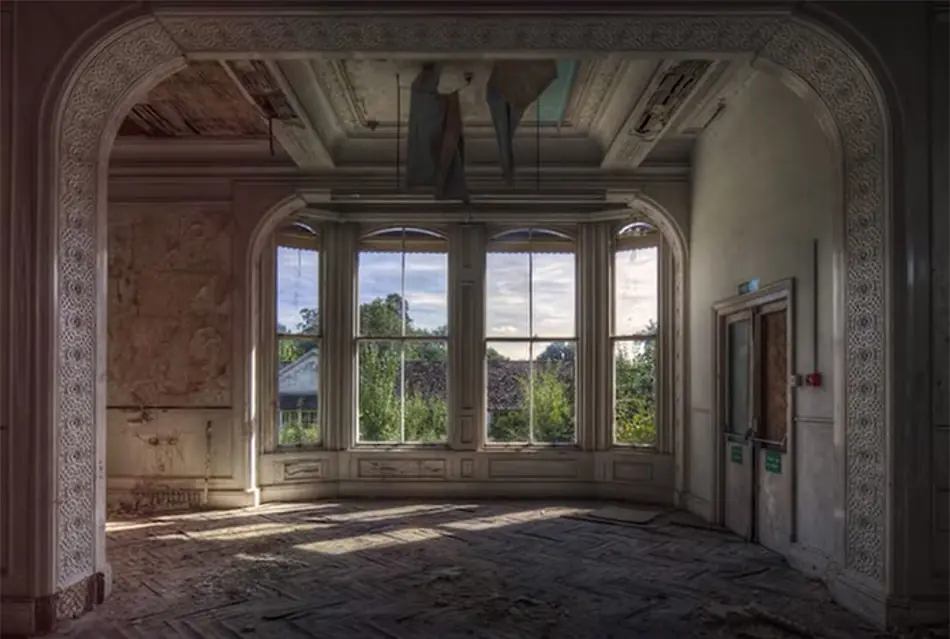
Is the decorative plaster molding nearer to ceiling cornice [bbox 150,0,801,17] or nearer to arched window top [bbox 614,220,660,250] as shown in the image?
arched window top [bbox 614,220,660,250]

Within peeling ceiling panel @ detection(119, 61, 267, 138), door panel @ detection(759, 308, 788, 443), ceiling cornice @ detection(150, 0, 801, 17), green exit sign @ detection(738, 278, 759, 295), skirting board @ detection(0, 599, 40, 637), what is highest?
peeling ceiling panel @ detection(119, 61, 267, 138)

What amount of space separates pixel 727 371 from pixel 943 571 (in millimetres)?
3090

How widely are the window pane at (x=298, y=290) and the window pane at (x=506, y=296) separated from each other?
2092 millimetres

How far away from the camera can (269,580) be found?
213 inches

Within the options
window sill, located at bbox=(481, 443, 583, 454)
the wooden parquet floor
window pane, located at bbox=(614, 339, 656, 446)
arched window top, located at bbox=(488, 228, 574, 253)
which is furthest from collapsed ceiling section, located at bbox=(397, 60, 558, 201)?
window sill, located at bbox=(481, 443, 583, 454)

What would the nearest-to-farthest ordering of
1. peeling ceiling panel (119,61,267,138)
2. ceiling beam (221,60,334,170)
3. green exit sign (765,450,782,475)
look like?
1. ceiling beam (221,60,334,170)
2. green exit sign (765,450,782,475)
3. peeling ceiling panel (119,61,267,138)

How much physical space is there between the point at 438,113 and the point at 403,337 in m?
4.14

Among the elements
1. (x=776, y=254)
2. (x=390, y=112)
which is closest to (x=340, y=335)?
(x=390, y=112)

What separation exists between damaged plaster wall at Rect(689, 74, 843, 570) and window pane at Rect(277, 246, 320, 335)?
4431 millimetres

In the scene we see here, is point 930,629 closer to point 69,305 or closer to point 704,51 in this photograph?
point 704,51

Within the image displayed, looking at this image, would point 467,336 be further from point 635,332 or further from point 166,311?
point 166,311

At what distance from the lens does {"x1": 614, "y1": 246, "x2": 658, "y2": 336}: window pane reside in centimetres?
886

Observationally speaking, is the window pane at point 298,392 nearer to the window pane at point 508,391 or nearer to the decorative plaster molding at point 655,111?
the window pane at point 508,391

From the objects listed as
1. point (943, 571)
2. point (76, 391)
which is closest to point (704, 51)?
point (943, 571)
